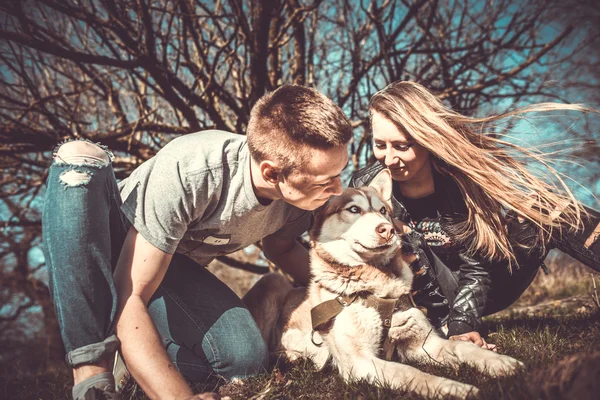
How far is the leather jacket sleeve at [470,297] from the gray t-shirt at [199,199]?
1.40 meters

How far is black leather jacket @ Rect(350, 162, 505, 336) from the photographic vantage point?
2945 mm

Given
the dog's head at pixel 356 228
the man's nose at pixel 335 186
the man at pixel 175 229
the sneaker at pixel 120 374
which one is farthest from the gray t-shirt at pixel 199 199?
the sneaker at pixel 120 374

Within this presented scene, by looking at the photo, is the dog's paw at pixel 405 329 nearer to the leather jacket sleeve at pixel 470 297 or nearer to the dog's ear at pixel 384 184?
the leather jacket sleeve at pixel 470 297

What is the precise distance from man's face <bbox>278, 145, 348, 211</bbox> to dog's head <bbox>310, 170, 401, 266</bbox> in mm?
442

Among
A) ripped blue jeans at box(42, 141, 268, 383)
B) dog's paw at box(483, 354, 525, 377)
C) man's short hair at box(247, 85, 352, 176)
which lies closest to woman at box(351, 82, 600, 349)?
dog's paw at box(483, 354, 525, 377)

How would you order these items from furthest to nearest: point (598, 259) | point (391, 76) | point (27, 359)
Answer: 1. point (27, 359)
2. point (391, 76)
3. point (598, 259)

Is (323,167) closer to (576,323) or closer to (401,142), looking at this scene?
(401,142)

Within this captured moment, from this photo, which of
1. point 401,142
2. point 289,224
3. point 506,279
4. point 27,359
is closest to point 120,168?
point 289,224

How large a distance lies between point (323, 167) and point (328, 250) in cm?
81

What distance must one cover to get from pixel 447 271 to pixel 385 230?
1.04 metres

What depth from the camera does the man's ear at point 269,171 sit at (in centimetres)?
233

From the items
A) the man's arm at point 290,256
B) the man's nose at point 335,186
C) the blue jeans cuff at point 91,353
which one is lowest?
the blue jeans cuff at point 91,353

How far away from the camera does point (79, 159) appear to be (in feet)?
7.48

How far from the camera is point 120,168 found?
612 cm
